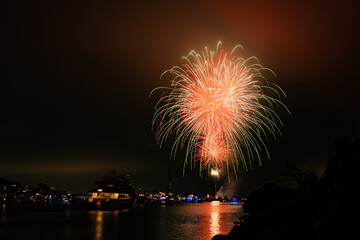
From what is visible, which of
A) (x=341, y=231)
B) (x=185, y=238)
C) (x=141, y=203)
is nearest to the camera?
(x=341, y=231)

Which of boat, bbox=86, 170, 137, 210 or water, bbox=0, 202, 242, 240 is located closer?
water, bbox=0, 202, 242, 240

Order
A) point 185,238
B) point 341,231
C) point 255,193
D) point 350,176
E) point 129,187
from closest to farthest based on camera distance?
point 341,231, point 350,176, point 255,193, point 185,238, point 129,187

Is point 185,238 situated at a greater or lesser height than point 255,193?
lesser

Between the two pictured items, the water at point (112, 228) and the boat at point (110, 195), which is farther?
the boat at point (110, 195)

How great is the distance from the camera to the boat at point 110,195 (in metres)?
90.5

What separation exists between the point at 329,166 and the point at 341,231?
1857 millimetres

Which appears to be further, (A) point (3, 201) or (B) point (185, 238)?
(A) point (3, 201)

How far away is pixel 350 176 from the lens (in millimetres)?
8508

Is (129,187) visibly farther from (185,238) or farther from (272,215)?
(272,215)

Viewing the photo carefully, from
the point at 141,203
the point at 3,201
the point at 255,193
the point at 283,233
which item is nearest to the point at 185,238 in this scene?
the point at 255,193

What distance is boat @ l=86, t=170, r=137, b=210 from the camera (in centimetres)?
9050

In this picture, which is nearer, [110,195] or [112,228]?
[112,228]

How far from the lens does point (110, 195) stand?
92.1 m

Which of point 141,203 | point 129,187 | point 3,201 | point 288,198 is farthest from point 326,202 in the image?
point 3,201
